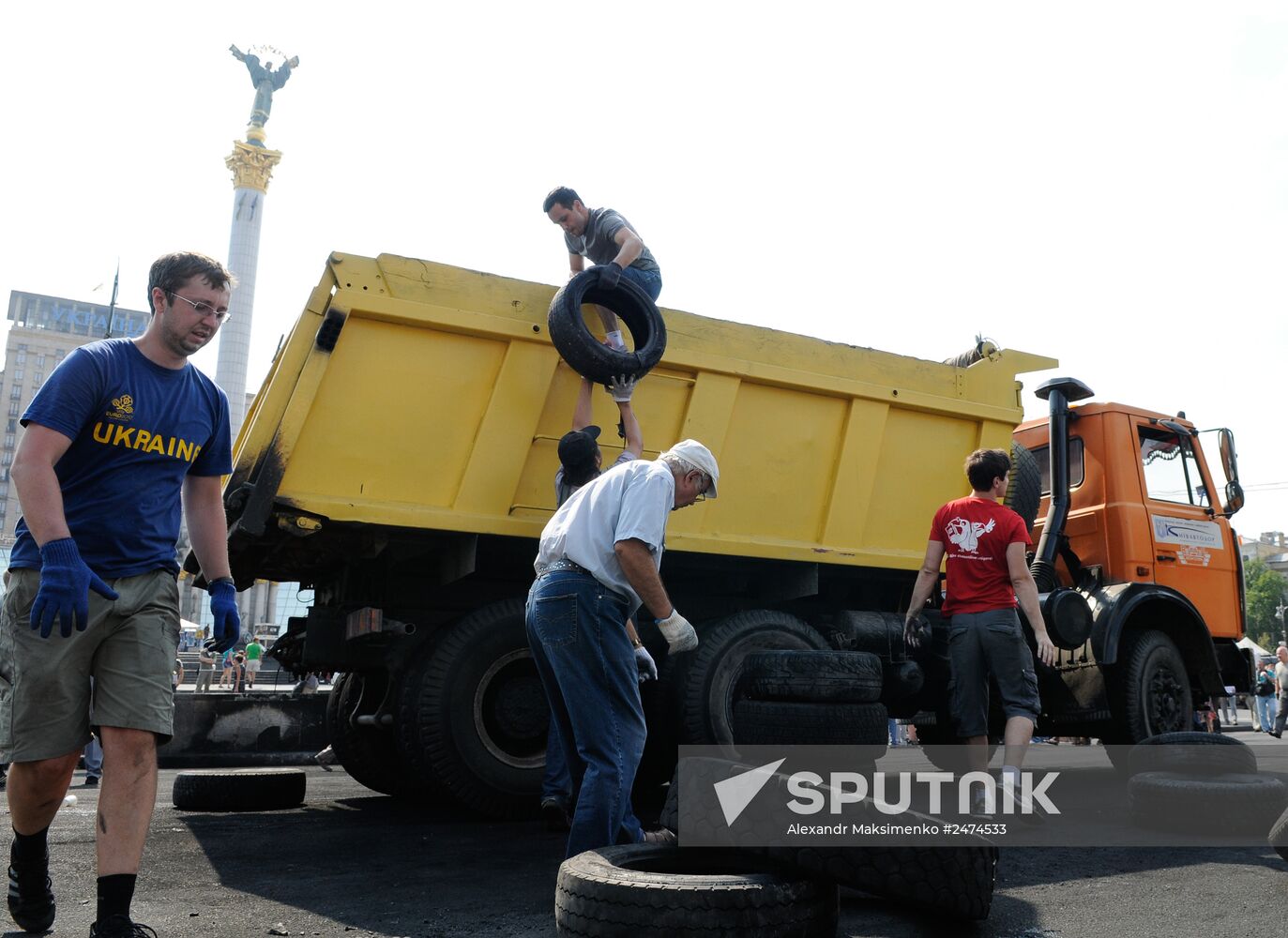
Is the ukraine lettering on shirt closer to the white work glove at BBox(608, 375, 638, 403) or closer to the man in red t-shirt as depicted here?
the white work glove at BBox(608, 375, 638, 403)

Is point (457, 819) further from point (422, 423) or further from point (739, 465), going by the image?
point (739, 465)

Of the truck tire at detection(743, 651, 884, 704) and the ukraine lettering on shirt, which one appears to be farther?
the truck tire at detection(743, 651, 884, 704)

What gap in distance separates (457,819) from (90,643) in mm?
2736

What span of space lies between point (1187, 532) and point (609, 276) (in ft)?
16.6

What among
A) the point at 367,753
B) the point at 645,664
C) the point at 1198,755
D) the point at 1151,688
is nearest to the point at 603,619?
the point at 645,664

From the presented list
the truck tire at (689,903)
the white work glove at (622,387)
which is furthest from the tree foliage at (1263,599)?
the truck tire at (689,903)

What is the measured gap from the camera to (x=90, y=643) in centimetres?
279

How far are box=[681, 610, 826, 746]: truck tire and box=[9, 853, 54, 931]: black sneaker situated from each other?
3039 mm

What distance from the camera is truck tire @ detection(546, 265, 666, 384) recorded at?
494 centimetres

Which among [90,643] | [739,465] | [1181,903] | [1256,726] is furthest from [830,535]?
[1256,726]

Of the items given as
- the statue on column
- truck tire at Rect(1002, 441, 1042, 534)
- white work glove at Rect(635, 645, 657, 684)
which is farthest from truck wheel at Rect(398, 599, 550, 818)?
the statue on column

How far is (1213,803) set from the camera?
475 cm

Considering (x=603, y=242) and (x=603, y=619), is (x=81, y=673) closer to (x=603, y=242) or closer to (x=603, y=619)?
(x=603, y=619)

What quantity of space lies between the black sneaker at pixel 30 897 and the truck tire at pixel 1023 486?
5.65 meters
